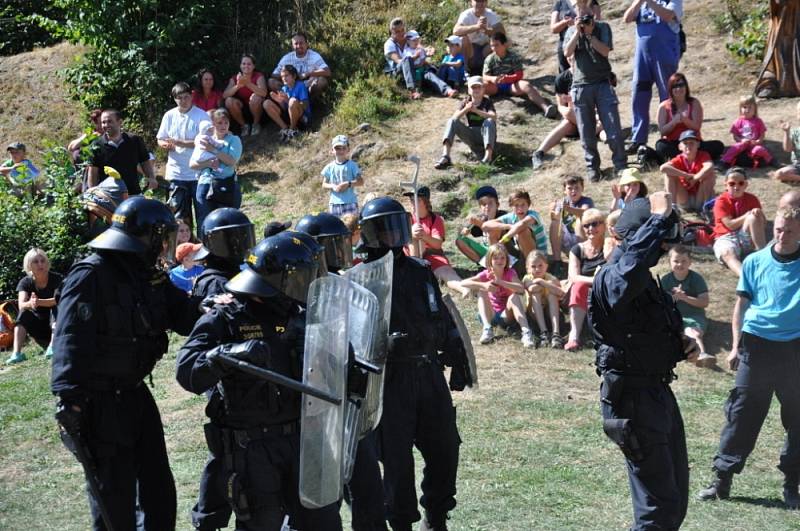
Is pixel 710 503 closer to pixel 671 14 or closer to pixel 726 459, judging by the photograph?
pixel 726 459

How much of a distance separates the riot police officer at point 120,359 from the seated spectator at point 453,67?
11.3 metres

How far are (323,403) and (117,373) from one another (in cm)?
147

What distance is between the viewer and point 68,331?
5.75 meters

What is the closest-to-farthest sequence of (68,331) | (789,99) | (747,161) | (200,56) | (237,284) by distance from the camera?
1. (237,284)
2. (68,331)
3. (747,161)
4. (789,99)
5. (200,56)

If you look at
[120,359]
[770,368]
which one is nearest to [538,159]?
[770,368]

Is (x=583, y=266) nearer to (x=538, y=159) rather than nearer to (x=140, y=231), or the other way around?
(x=538, y=159)

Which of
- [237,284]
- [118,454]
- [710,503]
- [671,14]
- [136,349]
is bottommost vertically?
[710,503]

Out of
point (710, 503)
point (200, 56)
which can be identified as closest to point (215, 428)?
point (710, 503)

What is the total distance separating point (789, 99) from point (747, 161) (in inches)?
86.5

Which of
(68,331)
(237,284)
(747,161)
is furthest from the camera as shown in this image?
(747,161)

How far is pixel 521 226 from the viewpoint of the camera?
12.0 meters

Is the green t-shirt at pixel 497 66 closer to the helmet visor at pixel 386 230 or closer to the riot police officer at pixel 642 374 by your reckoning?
the helmet visor at pixel 386 230

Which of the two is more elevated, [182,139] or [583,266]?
[182,139]

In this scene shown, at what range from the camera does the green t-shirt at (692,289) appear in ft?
35.5
